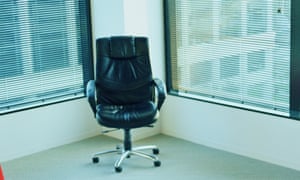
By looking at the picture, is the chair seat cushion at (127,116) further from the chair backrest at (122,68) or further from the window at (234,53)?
the window at (234,53)

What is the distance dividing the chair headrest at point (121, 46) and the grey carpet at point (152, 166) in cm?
94

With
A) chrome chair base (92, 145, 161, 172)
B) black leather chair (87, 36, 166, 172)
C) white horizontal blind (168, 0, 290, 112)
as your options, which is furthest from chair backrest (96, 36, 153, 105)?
white horizontal blind (168, 0, 290, 112)

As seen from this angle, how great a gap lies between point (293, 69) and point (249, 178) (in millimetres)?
941

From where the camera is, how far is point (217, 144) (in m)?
5.00

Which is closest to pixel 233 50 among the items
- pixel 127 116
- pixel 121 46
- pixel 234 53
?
pixel 234 53

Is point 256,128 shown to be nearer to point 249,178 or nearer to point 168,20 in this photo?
point 249,178

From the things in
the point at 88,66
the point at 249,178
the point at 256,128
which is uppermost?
the point at 88,66

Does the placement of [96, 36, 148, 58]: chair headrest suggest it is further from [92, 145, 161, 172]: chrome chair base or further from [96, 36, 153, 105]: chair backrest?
[92, 145, 161, 172]: chrome chair base

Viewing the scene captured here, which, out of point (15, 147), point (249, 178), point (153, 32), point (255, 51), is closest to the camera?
point (249, 178)

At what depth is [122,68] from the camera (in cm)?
478

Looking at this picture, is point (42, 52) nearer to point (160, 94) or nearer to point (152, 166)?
point (160, 94)

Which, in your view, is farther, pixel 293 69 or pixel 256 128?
pixel 256 128

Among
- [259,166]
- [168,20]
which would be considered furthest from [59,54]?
[259,166]

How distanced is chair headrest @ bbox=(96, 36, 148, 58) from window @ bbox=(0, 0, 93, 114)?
67 centimetres
